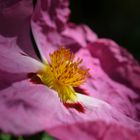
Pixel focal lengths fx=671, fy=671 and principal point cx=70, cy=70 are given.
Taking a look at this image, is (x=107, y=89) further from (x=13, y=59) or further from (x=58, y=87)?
(x=13, y=59)

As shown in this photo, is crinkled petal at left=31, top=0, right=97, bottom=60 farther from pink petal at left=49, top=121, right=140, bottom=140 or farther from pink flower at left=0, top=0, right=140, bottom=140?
pink petal at left=49, top=121, right=140, bottom=140

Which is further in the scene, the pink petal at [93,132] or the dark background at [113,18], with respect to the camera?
the dark background at [113,18]

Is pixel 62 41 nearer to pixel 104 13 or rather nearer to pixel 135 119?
pixel 135 119

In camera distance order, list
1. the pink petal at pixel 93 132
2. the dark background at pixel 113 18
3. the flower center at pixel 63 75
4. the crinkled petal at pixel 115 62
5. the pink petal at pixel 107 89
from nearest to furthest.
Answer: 1. the pink petal at pixel 93 132
2. the flower center at pixel 63 75
3. the pink petal at pixel 107 89
4. the crinkled petal at pixel 115 62
5. the dark background at pixel 113 18

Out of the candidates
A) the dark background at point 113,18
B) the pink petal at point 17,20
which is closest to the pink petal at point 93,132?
the pink petal at point 17,20

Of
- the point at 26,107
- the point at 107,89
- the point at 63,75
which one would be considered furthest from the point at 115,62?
the point at 26,107

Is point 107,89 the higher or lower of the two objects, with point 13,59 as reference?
lower

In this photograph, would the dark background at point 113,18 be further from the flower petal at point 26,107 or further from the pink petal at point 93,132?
the pink petal at point 93,132
